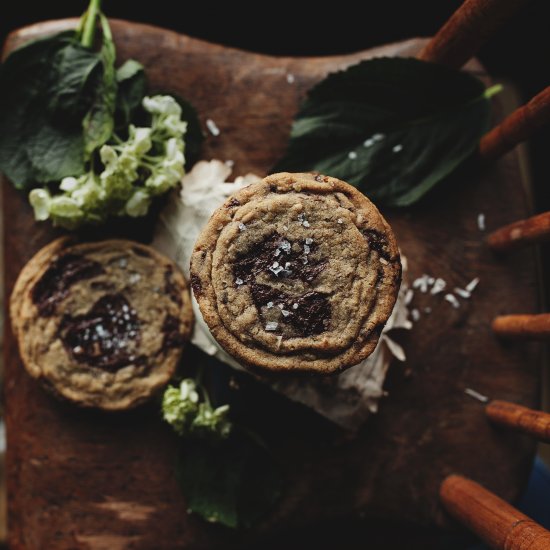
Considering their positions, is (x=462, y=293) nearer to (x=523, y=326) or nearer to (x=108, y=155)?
(x=523, y=326)

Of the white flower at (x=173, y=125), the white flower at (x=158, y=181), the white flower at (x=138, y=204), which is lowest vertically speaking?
the white flower at (x=138, y=204)

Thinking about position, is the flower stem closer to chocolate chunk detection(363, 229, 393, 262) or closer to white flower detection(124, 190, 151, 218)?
white flower detection(124, 190, 151, 218)

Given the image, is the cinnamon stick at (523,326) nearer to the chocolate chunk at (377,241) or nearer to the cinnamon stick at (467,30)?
the chocolate chunk at (377,241)

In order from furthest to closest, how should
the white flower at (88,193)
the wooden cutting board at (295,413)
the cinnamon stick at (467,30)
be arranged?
the wooden cutting board at (295,413) → the white flower at (88,193) → the cinnamon stick at (467,30)

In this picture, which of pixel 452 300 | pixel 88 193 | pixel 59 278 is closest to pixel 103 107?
pixel 88 193

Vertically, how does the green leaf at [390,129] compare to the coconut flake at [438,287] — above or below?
above

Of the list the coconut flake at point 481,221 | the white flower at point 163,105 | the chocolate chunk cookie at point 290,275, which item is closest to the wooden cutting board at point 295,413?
the coconut flake at point 481,221

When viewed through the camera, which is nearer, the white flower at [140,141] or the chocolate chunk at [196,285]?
the chocolate chunk at [196,285]

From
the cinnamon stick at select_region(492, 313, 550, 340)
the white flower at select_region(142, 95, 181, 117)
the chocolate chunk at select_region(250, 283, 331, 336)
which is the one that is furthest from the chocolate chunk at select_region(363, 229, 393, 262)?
the white flower at select_region(142, 95, 181, 117)
